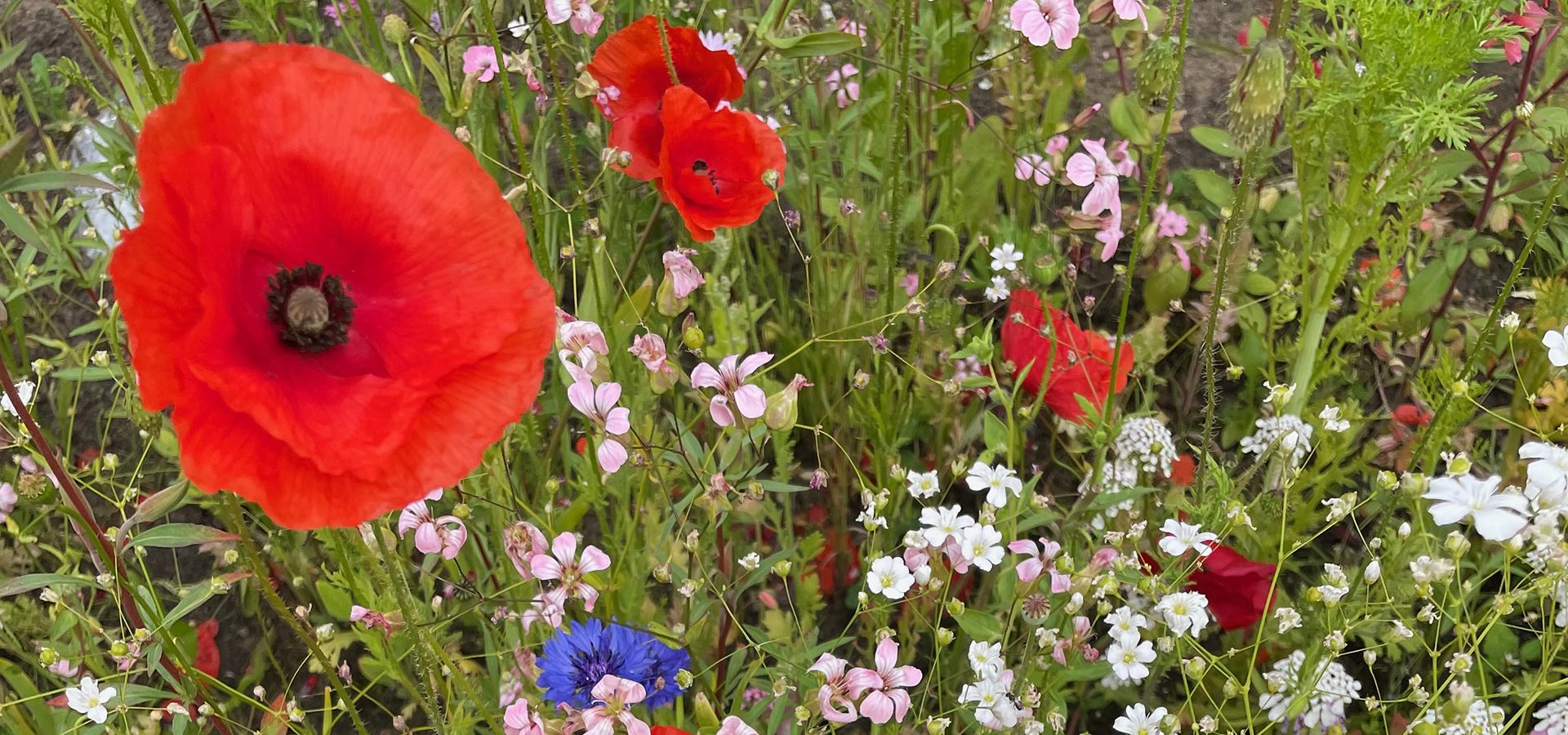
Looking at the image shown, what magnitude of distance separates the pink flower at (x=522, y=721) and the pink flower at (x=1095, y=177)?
0.94 m

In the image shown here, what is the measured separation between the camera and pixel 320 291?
0.89 meters

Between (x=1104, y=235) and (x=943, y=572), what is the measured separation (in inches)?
24.0

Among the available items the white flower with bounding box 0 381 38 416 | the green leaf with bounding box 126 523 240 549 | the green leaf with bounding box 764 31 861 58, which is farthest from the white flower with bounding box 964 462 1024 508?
the white flower with bounding box 0 381 38 416

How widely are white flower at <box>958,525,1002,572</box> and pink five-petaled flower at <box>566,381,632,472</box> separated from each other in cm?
36

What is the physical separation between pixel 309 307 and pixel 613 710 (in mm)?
408

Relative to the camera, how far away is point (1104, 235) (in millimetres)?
1530

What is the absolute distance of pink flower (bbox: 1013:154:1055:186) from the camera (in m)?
1.60

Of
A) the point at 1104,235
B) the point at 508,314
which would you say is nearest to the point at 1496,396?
the point at 1104,235

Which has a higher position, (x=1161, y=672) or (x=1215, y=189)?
(x=1215, y=189)

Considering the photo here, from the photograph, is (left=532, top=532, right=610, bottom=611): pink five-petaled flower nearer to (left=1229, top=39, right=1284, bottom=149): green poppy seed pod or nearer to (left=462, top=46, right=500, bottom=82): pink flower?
(left=462, top=46, right=500, bottom=82): pink flower

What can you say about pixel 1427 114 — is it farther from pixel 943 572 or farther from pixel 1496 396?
pixel 1496 396

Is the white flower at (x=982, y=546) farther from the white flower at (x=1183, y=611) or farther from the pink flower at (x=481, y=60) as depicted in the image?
the pink flower at (x=481, y=60)

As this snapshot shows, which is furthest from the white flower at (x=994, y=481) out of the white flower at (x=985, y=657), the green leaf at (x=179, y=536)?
the green leaf at (x=179, y=536)

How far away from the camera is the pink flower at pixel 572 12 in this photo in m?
1.12
